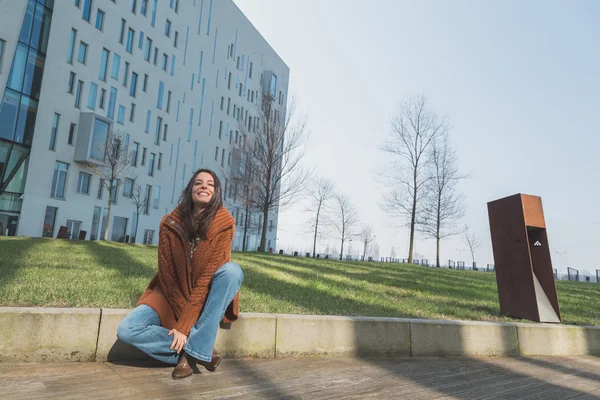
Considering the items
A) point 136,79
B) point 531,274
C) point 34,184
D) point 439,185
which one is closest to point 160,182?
point 136,79

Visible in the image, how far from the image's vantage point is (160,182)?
1387 inches

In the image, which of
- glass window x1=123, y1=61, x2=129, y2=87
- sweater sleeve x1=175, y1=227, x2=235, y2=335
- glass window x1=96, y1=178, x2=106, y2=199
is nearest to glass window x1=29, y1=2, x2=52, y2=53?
glass window x1=123, y1=61, x2=129, y2=87

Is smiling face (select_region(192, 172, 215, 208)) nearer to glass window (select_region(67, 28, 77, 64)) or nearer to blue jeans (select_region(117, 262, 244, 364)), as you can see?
blue jeans (select_region(117, 262, 244, 364))

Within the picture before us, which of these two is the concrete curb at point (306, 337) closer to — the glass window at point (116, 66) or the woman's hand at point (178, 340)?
the woman's hand at point (178, 340)

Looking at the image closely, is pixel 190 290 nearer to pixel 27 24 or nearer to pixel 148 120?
pixel 27 24

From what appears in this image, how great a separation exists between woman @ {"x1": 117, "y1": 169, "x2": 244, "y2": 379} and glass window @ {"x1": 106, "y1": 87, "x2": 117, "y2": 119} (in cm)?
2934

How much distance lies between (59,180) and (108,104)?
6486 mm

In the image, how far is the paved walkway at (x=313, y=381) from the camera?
254cm

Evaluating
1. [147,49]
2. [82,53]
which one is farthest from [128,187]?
[147,49]

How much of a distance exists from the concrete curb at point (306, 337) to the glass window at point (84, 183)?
27172 millimetres

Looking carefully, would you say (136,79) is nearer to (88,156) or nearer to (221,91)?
(88,156)

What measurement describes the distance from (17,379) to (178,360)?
0.97 metres

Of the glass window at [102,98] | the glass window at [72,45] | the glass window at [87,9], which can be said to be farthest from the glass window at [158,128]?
the glass window at [87,9]

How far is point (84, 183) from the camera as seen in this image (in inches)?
1091
